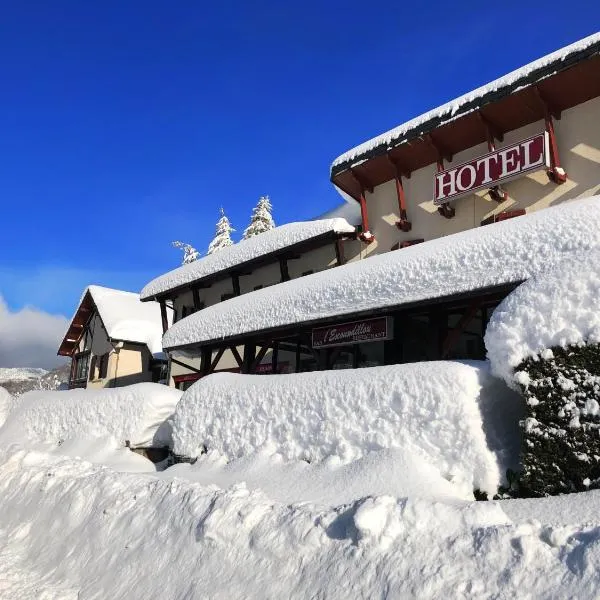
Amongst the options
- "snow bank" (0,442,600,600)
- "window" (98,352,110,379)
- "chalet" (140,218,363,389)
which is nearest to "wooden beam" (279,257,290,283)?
"chalet" (140,218,363,389)

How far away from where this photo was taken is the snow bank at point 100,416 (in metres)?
12.4

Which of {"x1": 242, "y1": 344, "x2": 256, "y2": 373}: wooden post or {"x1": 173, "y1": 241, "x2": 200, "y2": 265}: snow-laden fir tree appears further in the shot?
{"x1": 173, "y1": 241, "x2": 200, "y2": 265}: snow-laden fir tree

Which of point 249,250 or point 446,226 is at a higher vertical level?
point 249,250

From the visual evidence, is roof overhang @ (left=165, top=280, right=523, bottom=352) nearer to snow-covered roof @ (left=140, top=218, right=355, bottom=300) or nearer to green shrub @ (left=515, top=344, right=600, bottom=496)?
green shrub @ (left=515, top=344, right=600, bottom=496)

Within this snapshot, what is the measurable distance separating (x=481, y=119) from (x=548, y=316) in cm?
842

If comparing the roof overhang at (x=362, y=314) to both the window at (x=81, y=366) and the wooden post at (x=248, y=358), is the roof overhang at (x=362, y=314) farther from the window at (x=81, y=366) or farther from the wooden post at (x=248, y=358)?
the window at (x=81, y=366)

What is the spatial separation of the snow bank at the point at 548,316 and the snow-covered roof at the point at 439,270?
5.65 feet

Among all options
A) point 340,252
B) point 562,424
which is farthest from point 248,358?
point 562,424

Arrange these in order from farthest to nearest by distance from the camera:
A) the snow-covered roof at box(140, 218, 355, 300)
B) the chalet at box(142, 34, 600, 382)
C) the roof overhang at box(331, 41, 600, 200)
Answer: the snow-covered roof at box(140, 218, 355, 300)
the roof overhang at box(331, 41, 600, 200)
the chalet at box(142, 34, 600, 382)

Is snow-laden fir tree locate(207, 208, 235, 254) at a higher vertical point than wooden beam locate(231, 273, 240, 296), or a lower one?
higher

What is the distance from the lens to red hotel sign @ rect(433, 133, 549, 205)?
12164 mm

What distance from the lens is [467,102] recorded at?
522 inches

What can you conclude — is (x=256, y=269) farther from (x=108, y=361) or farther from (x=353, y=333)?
(x=108, y=361)

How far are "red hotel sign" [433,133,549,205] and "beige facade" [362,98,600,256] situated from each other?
456 mm
